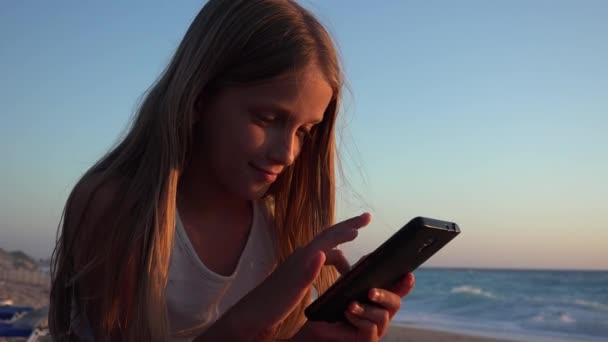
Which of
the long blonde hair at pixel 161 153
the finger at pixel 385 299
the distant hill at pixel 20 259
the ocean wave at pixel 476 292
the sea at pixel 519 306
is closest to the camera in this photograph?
the finger at pixel 385 299

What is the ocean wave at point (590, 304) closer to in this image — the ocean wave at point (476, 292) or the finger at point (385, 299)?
the ocean wave at point (476, 292)

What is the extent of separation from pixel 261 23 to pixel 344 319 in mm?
1162

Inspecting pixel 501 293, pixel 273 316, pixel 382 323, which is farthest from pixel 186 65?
pixel 501 293

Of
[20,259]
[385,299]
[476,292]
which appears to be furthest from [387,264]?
[20,259]

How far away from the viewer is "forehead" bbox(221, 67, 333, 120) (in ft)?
7.97

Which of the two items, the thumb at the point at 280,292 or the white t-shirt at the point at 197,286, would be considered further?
the white t-shirt at the point at 197,286

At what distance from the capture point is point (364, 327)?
2154 mm

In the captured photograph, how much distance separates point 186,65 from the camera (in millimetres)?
2574

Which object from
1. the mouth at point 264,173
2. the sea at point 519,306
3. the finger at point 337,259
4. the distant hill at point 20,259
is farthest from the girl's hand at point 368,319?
the distant hill at point 20,259

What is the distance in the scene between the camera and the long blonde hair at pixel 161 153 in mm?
2420

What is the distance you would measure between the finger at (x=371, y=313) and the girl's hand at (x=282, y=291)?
17cm

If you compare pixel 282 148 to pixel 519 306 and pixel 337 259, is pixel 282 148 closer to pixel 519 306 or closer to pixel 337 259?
pixel 337 259

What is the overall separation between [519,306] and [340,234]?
2052 centimetres

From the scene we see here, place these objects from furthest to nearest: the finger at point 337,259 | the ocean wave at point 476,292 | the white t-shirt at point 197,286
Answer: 1. the ocean wave at point 476,292
2. the white t-shirt at point 197,286
3. the finger at point 337,259
